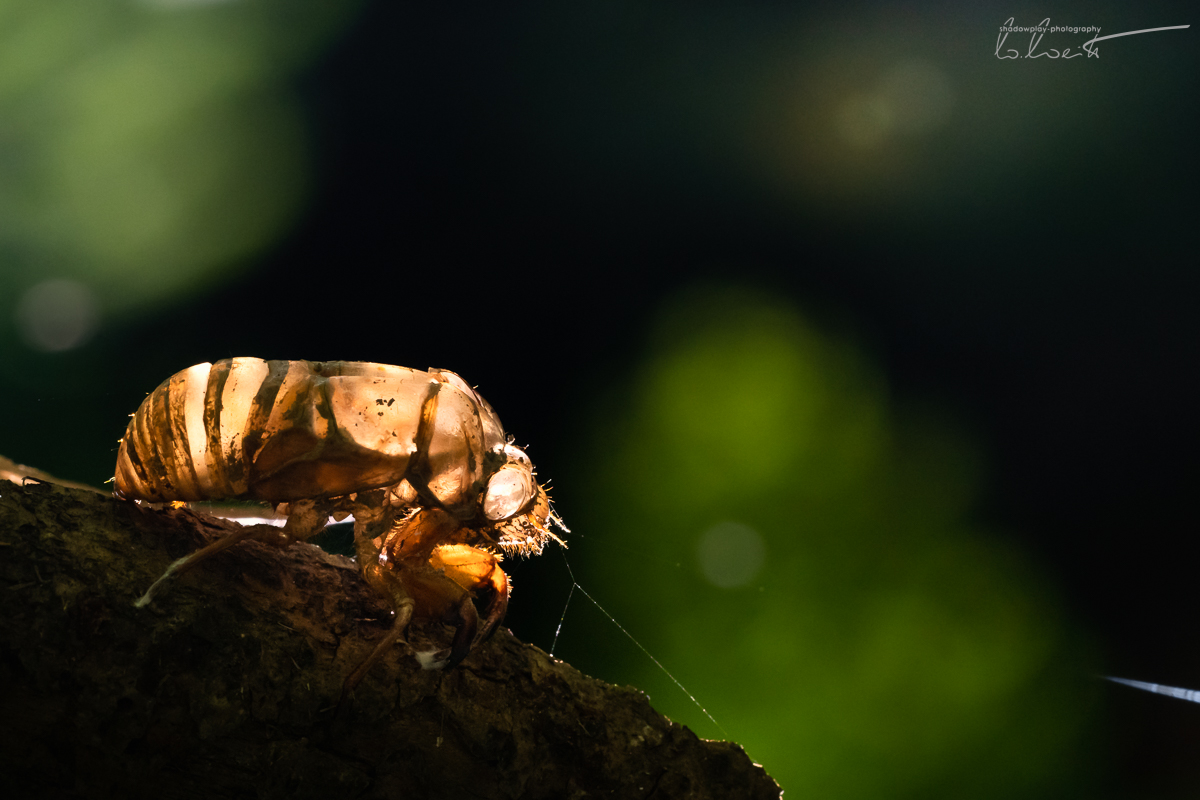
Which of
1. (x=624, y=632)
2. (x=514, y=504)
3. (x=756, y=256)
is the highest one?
(x=756, y=256)

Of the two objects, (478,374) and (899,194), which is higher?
(899,194)

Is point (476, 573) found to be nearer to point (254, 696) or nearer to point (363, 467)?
point (363, 467)

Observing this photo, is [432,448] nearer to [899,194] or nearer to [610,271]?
[610,271]

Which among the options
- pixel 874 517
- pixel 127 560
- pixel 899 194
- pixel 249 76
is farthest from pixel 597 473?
pixel 249 76
